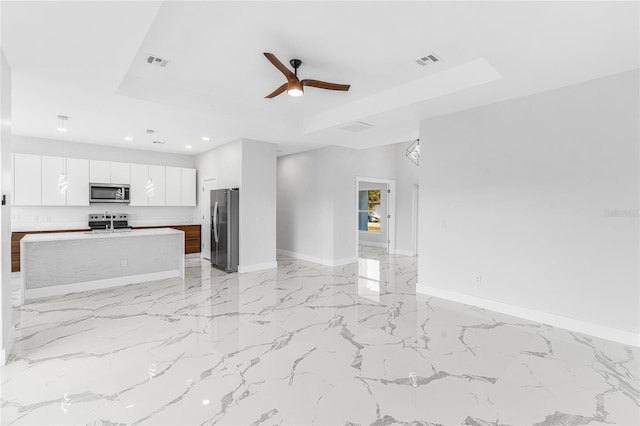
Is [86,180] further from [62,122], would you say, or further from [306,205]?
[306,205]

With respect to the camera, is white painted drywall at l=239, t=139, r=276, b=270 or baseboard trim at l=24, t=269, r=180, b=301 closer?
baseboard trim at l=24, t=269, r=180, b=301

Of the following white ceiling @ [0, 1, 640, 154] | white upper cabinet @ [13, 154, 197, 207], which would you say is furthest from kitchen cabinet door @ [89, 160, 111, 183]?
white ceiling @ [0, 1, 640, 154]

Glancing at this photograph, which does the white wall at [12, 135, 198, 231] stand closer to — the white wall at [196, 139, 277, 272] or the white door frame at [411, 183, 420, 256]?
the white wall at [196, 139, 277, 272]

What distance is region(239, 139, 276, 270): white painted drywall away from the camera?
20.4ft

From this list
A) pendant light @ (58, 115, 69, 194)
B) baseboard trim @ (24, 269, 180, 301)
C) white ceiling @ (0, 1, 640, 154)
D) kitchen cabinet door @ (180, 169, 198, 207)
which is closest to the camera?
white ceiling @ (0, 1, 640, 154)

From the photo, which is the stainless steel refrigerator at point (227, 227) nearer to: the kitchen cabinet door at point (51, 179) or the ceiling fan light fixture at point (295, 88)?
the kitchen cabinet door at point (51, 179)

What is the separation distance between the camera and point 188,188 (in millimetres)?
7859

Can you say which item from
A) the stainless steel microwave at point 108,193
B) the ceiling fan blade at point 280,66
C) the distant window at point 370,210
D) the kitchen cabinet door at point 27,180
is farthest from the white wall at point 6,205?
Answer: the distant window at point 370,210

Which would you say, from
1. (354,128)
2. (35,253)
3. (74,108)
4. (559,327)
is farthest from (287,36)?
(35,253)

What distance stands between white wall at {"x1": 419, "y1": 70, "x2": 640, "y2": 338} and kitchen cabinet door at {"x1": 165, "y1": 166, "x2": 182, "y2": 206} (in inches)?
226

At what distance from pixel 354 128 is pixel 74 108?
395cm

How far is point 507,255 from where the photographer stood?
3.96 metres

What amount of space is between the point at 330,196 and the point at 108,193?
4.70 metres

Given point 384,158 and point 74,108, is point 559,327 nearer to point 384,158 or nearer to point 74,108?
point 384,158
